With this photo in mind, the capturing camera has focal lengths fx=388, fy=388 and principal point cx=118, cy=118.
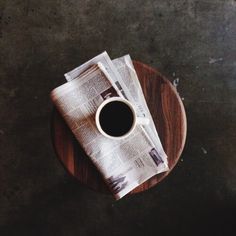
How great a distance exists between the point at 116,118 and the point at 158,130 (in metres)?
0.19

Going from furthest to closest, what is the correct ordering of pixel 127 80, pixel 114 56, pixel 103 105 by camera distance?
pixel 114 56, pixel 127 80, pixel 103 105

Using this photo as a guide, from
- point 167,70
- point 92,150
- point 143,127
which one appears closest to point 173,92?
point 143,127

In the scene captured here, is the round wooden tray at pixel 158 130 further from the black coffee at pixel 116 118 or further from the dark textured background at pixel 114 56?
the dark textured background at pixel 114 56

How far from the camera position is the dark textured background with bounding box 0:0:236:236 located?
6.24ft

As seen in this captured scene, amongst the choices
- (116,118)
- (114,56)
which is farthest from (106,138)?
(114,56)

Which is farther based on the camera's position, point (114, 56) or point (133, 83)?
point (114, 56)

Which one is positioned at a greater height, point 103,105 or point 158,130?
point 103,105

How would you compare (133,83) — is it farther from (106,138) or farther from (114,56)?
(114,56)

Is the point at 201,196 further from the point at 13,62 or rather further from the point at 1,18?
the point at 1,18

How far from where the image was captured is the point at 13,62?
196 centimetres

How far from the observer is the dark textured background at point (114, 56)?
1.90 metres

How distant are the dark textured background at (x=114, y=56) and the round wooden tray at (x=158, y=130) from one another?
573 mm

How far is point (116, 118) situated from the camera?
126 centimetres

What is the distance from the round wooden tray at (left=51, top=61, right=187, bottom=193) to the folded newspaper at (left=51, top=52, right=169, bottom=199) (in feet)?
A: 0.12
